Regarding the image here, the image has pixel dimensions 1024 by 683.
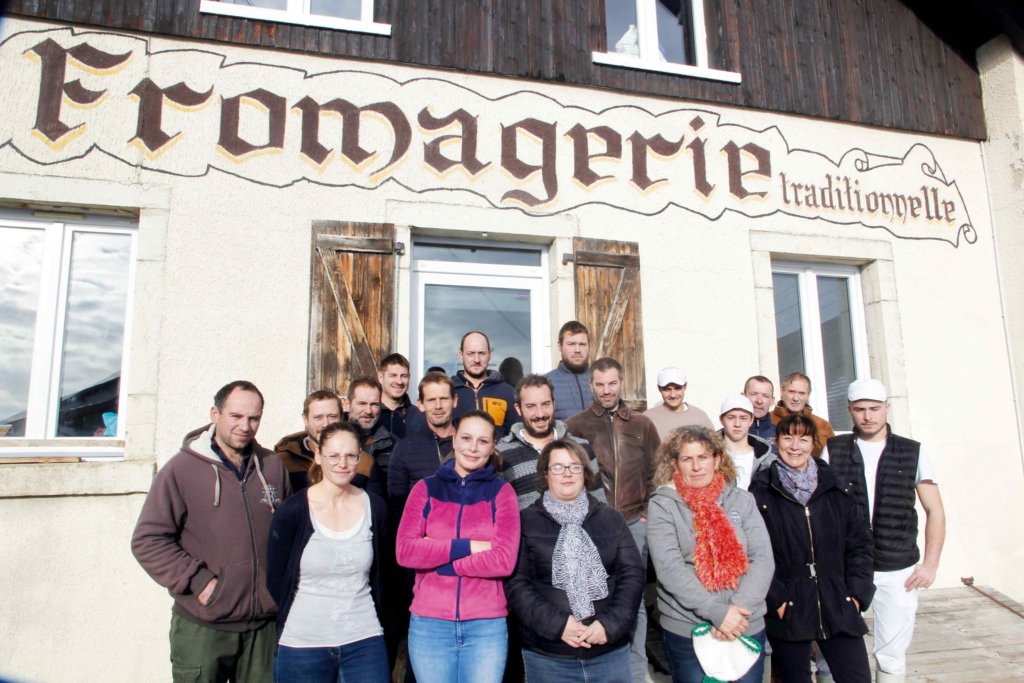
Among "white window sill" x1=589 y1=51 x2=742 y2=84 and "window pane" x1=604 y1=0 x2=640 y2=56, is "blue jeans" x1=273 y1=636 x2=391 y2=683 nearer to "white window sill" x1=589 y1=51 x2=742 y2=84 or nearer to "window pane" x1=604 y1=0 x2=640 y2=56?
"white window sill" x1=589 y1=51 x2=742 y2=84

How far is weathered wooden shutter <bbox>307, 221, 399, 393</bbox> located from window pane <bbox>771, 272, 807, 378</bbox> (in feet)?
10.3

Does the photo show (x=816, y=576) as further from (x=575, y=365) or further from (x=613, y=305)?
(x=613, y=305)

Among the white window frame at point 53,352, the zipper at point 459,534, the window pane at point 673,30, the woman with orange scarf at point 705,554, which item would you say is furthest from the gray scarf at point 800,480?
the window pane at point 673,30

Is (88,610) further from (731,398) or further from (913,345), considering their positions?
(913,345)

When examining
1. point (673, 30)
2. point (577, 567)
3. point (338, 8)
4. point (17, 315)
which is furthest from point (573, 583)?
point (673, 30)

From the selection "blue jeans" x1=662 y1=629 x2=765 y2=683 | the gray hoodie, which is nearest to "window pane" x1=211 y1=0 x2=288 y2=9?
the gray hoodie

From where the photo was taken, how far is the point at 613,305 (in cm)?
514

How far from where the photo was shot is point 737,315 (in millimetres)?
5414

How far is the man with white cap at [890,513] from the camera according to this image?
3.50 metres

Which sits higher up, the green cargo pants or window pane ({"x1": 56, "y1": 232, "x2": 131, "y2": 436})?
window pane ({"x1": 56, "y1": 232, "x2": 131, "y2": 436})

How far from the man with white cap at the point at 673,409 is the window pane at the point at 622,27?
3.04 metres

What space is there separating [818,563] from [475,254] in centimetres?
313

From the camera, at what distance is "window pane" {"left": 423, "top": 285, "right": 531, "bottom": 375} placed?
201 inches

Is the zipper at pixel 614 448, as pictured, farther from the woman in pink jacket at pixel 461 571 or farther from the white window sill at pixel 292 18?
the white window sill at pixel 292 18
